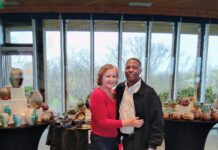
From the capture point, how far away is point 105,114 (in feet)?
5.57

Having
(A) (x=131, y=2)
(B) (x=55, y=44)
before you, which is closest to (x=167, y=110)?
(A) (x=131, y=2)

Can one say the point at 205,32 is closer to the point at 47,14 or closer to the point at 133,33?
the point at 133,33

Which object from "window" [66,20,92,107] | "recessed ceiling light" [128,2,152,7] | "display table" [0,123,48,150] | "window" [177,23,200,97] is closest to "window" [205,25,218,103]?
"window" [177,23,200,97]

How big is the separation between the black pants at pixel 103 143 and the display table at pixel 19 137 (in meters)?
1.04

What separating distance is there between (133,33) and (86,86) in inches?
78.2

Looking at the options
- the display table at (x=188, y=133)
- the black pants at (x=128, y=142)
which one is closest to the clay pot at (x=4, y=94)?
the black pants at (x=128, y=142)

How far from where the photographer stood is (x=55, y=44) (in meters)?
5.72

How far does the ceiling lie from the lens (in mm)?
4852

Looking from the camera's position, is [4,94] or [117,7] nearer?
[4,94]

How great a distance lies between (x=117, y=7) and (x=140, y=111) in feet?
13.8

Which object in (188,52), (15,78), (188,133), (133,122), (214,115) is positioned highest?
(188,52)

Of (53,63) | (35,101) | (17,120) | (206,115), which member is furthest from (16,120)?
(53,63)

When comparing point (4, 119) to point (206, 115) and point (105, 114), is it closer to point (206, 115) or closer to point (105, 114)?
point (105, 114)

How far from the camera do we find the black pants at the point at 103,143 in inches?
71.4
